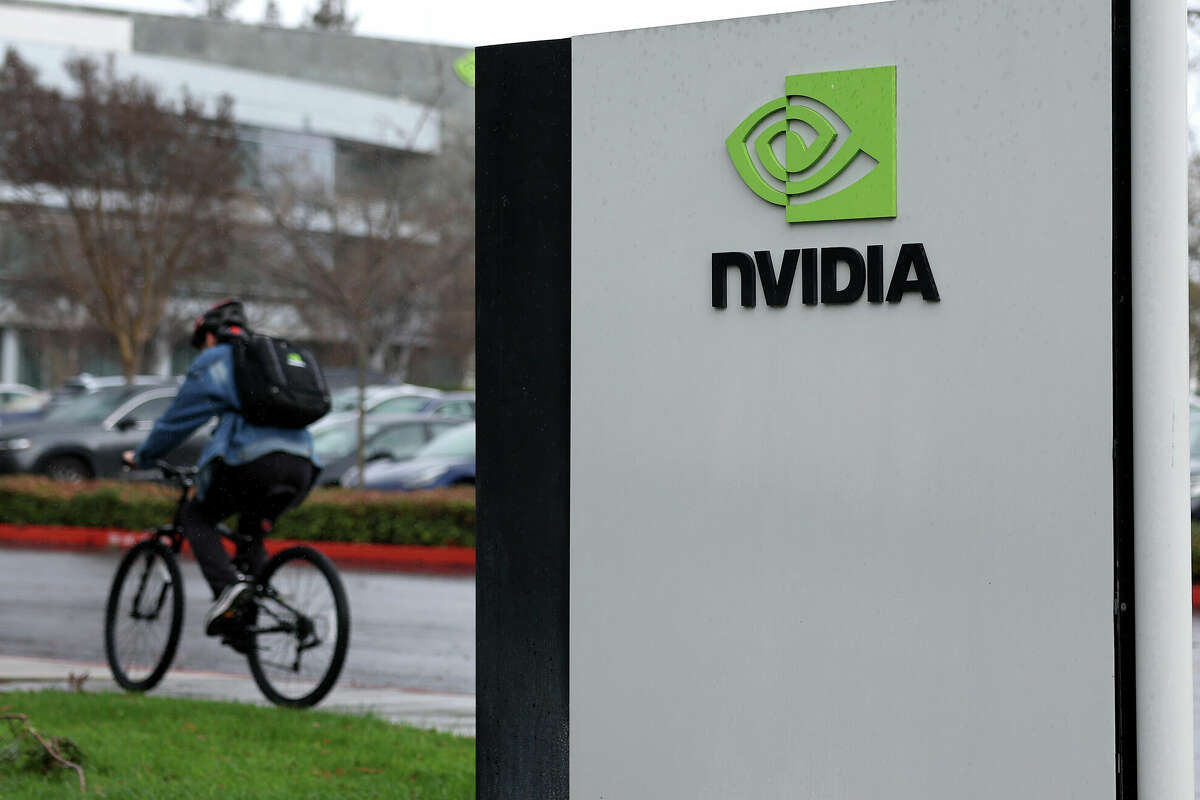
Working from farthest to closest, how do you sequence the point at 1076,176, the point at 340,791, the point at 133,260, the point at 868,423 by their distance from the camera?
the point at 133,260, the point at 340,791, the point at 868,423, the point at 1076,176

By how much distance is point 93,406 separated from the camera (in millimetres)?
24250

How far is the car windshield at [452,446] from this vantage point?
19.2m

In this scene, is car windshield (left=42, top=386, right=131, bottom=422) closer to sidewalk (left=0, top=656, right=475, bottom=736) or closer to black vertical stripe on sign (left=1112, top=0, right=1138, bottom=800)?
sidewalk (left=0, top=656, right=475, bottom=736)

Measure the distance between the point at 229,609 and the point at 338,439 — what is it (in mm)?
14182

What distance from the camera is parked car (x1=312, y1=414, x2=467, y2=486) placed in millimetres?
20891

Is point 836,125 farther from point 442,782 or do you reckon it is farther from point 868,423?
point 442,782

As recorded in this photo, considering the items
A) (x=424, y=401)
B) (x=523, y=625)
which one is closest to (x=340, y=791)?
(x=523, y=625)

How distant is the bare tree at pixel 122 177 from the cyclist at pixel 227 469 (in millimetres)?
22565

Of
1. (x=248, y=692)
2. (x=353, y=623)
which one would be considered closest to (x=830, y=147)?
(x=248, y=692)

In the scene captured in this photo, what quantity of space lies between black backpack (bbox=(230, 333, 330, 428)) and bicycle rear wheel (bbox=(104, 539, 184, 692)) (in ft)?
3.33

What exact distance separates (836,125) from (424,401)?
24.7m

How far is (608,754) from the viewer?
3344mm

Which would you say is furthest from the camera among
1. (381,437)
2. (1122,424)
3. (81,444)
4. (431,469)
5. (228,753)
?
(81,444)

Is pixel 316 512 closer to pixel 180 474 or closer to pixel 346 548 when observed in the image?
pixel 346 548
